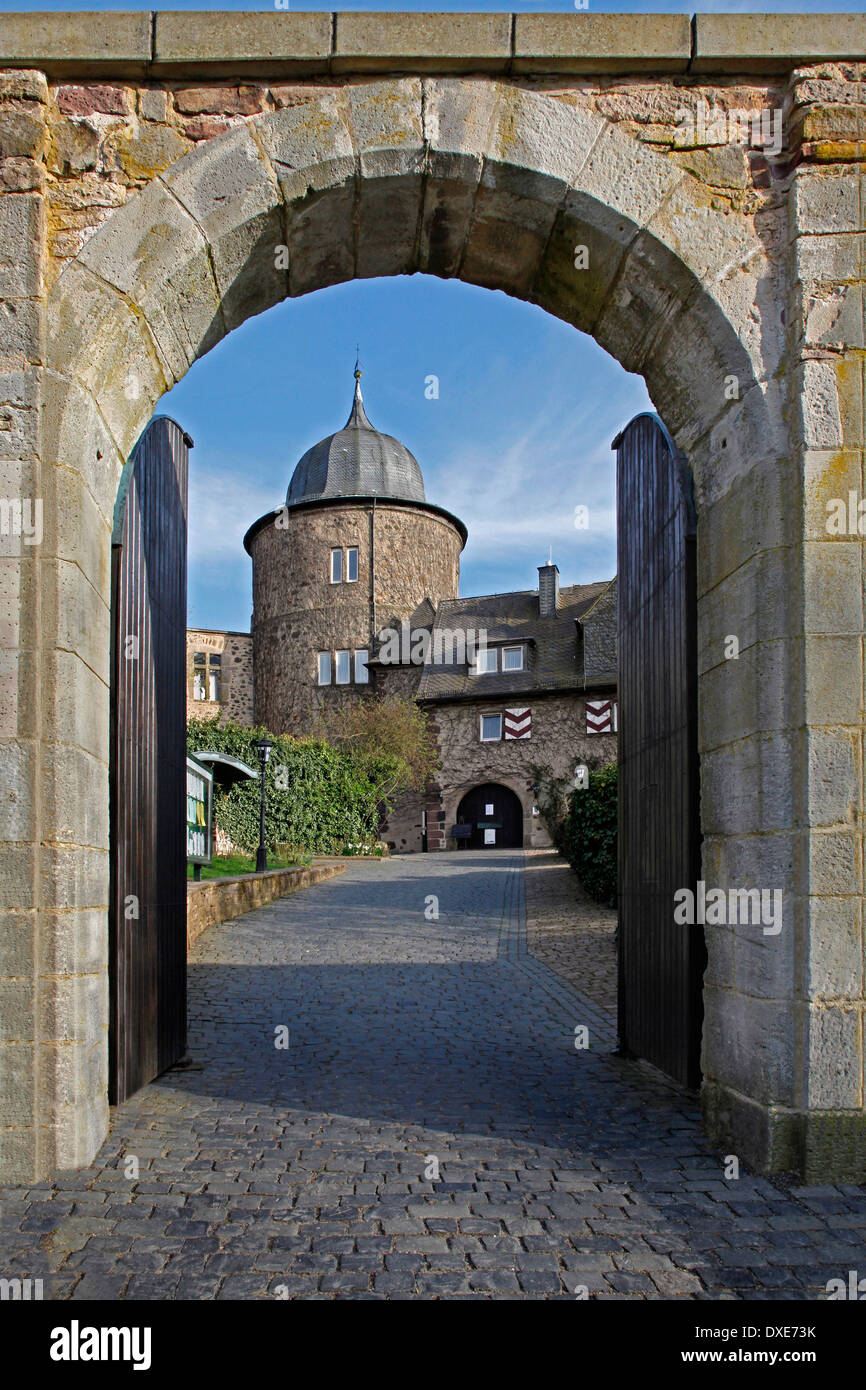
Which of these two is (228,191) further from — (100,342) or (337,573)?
(337,573)

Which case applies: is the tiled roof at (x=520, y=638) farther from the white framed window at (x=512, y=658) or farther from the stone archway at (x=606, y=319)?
the stone archway at (x=606, y=319)

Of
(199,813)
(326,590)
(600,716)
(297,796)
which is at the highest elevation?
(326,590)

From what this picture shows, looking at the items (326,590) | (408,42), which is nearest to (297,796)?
(326,590)

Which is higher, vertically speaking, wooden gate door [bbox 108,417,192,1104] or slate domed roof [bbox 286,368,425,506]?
slate domed roof [bbox 286,368,425,506]

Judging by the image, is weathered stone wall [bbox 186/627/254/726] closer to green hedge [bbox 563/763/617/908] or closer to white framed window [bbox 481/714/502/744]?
white framed window [bbox 481/714/502/744]

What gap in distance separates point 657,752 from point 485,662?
24.9 meters

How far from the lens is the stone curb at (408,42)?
386 centimetres

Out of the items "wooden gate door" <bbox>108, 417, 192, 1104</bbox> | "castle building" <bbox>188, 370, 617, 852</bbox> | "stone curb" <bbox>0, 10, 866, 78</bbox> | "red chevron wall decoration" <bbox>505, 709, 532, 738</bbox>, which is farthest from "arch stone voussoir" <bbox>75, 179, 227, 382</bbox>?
"red chevron wall decoration" <bbox>505, 709, 532, 738</bbox>

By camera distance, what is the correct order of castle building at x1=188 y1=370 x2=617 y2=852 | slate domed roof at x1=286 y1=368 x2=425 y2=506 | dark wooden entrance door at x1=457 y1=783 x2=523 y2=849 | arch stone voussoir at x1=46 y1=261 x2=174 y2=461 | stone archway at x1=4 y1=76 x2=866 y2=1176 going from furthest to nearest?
slate domed roof at x1=286 y1=368 x2=425 y2=506 < dark wooden entrance door at x1=457 y1=783 x2=523 y2=849 < castle building at x1=188 y1=370 x2=617 y2=852 < arch stone voussoir at x1=46 y1=261 x2=174 y2=461 < stone archway at x1=4 y1=76 x2=866 y2=1176

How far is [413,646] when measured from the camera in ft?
104

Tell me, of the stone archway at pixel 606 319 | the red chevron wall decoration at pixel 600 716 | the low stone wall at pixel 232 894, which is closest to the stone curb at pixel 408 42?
the stone archway at pixel 606 319

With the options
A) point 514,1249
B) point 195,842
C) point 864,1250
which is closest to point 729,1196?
point 864,1250

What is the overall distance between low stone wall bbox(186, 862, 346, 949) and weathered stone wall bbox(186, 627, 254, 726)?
1894 centimetres

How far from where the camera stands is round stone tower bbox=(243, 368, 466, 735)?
3241cm
